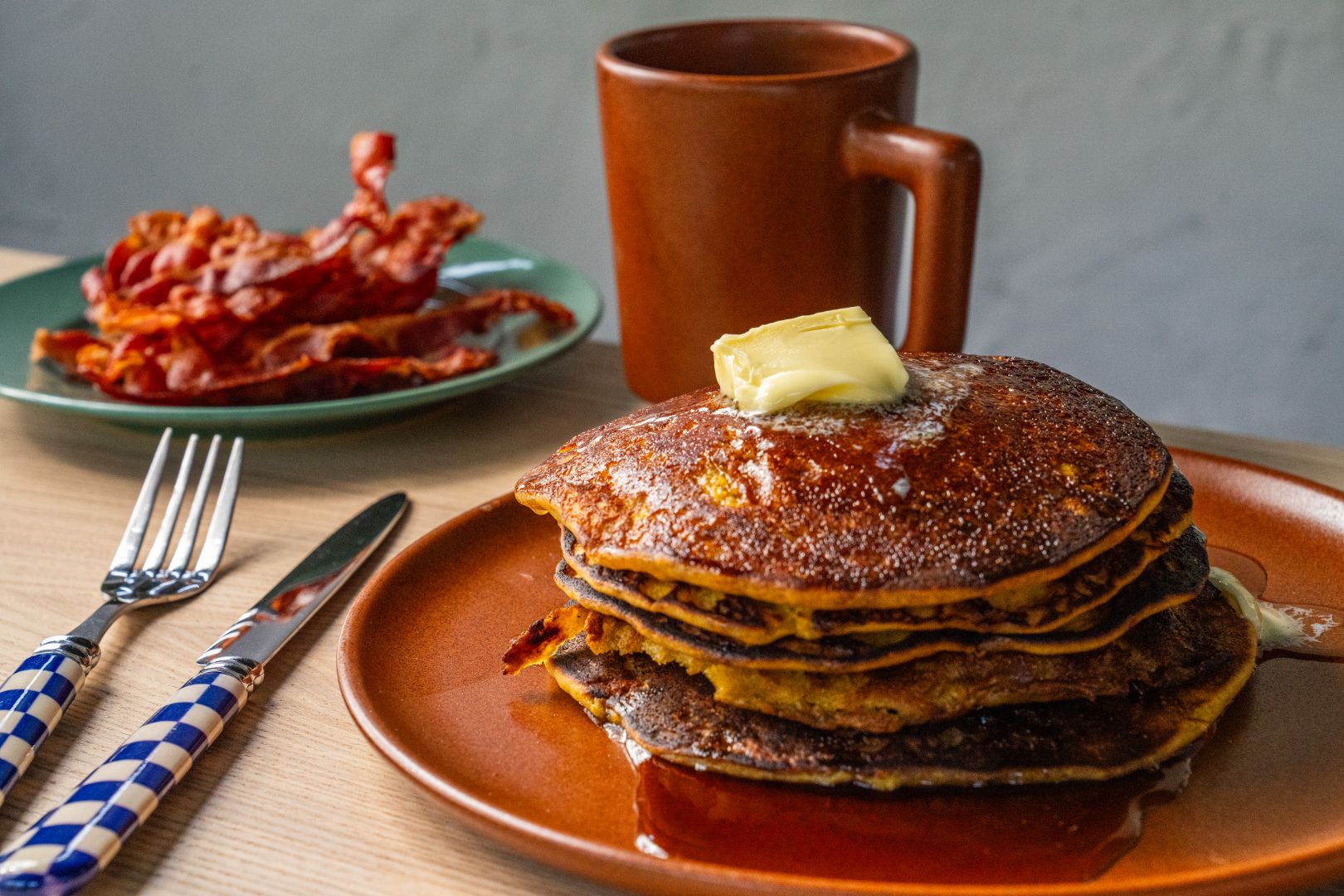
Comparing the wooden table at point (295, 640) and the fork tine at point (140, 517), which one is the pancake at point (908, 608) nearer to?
the wooden table at point (295, 640)

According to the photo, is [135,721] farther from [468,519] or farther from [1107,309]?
[1107,309]

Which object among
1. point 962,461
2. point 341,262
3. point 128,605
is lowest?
point 128,605

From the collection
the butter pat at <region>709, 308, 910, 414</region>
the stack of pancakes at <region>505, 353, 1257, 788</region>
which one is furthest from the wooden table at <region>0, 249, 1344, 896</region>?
the butter pat at <region>709, 308, 910, 414</region>

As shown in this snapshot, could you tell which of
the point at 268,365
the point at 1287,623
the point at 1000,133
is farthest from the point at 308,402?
the point at 1000,133

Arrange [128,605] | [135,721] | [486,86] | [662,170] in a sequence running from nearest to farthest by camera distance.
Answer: [135,721], [128,605], [662,170], [486,86]

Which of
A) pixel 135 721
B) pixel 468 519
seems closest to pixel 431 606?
pixel 468 519

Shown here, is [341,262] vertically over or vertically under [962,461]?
under

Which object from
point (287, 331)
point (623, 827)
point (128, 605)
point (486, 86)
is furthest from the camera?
point (486, 86)
